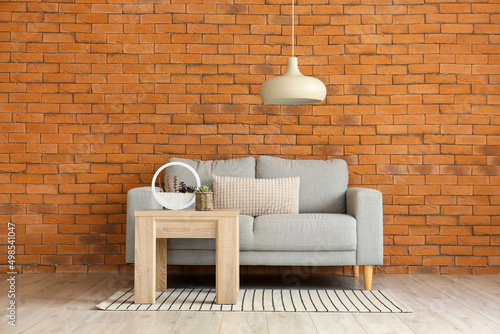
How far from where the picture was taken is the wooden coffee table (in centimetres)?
311

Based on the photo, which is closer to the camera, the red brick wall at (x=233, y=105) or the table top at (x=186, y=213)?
the table top at (x=186, y=213)

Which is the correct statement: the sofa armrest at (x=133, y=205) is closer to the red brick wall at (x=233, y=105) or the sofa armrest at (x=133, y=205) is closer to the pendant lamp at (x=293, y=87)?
the red brick wall at (x=233, y=105)

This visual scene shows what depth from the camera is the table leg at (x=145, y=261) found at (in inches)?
123

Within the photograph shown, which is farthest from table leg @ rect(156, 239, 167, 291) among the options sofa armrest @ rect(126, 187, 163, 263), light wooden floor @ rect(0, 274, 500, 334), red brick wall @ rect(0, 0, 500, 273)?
red brick wall @ rect(0, 0, 500, 273)

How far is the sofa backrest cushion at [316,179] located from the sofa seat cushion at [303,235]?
53 cm

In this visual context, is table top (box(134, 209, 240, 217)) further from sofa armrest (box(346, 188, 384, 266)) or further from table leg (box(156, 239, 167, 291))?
sofa armrest (box(346, 188, 384, 266))

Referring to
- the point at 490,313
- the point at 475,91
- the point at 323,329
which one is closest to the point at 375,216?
the point at 490,313

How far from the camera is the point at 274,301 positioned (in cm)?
320

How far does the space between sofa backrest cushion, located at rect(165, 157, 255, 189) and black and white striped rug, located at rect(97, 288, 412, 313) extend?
90 centimetres

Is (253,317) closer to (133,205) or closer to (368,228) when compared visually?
(368,228)

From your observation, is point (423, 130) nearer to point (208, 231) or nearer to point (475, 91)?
point (475, 91)

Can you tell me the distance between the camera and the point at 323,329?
8.54 ft

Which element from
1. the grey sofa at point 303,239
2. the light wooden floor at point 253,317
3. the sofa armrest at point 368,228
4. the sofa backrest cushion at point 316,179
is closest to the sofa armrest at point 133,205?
the grey sofa at point 303,239

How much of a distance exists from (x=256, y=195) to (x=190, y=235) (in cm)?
85
